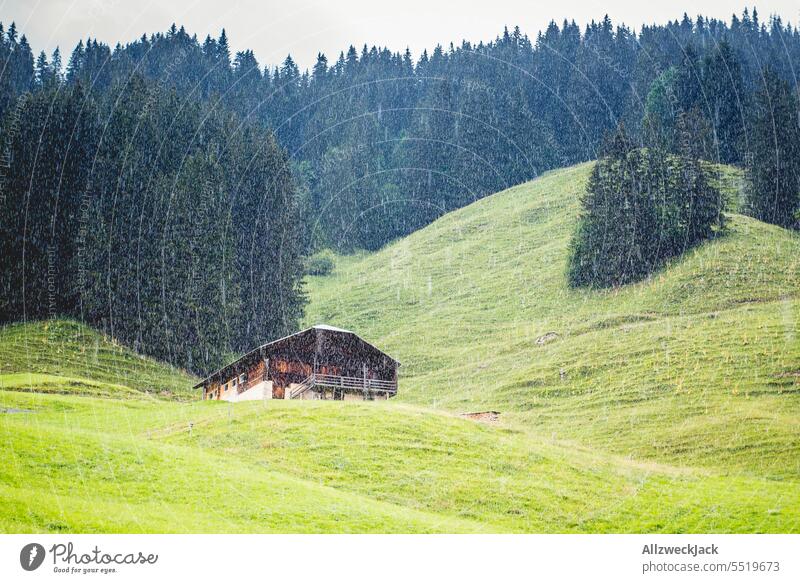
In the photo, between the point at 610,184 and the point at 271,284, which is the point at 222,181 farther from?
the point at 610,184

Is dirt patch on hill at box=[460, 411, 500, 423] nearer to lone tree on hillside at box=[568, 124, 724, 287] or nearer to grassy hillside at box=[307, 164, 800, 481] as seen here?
grassy hillside at box=[307, 164, 800, 481]

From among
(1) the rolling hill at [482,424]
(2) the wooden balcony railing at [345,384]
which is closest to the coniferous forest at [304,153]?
(1) the rolling hill at [482,424]

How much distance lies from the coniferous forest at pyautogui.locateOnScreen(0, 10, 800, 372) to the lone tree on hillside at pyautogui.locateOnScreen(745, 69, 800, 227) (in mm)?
253

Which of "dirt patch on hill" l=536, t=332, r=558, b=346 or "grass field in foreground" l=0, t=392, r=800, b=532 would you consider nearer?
"grass field in foreground" l=0, t=392, r=800, b=532

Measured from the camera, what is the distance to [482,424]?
40656mm

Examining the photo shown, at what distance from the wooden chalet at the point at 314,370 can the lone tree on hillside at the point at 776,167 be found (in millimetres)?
47661

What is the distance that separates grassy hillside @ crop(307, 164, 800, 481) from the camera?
4153 centimetres

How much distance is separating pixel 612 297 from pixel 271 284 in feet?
90.5

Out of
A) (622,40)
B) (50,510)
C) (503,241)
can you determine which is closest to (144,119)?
(503,241)

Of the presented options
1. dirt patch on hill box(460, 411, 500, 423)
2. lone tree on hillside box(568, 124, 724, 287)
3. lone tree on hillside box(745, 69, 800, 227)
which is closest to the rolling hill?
dirt patch on hill box(460, 411, 500, 423)

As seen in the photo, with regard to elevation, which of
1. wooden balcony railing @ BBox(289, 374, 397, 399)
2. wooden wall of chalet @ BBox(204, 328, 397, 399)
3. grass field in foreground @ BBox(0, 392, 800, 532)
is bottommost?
grass field in foreground @ BBox(0, 392, 800, 532)

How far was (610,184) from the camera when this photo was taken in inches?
2985

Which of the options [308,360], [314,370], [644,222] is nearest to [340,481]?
[314,370]

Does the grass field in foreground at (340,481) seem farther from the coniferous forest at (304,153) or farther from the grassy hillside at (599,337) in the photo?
the coniferous forest at (304,153)
